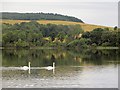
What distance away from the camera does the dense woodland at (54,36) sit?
29.0 meters

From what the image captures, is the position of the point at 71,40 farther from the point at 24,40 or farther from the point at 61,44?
the point at 24,40

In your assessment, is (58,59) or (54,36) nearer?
(58,59)

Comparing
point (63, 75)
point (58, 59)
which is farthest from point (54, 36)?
point (63, 75)

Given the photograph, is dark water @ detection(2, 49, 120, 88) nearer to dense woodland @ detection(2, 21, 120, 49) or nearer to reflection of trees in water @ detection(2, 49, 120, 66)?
reflection of trees in water @ detection(2, 49, 120, 66)

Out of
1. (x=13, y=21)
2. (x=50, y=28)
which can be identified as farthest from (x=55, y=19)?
(x=13, y=21)

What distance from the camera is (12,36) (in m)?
29.8

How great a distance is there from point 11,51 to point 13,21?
3.87 meters

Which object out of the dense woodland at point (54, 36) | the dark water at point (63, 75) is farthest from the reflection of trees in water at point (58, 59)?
the dense woodland at point (54, 36)

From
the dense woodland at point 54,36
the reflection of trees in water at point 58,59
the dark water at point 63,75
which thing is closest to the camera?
the dark water at point 63,75

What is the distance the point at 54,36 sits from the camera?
101 ft

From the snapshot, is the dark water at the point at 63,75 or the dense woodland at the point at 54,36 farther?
the dense woodland at the point at 54,36

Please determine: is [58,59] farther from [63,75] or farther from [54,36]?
A: [63,75]

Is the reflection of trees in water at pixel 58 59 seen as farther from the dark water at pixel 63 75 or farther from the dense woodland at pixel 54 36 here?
the dense woodland at pixel 54 36

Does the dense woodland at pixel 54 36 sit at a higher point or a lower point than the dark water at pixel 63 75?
higher
